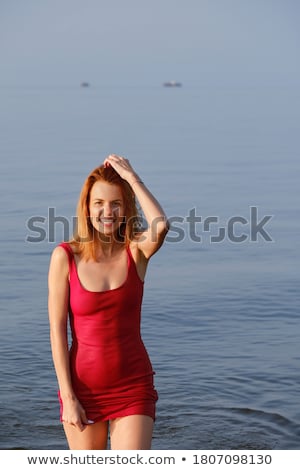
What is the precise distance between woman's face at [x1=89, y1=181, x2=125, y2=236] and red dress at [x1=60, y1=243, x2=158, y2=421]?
204mm

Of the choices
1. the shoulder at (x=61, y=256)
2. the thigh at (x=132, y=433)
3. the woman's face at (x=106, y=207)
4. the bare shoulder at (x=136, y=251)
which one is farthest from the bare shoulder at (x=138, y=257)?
the thigh at (x=132, y=433)

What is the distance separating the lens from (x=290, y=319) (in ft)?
36.1

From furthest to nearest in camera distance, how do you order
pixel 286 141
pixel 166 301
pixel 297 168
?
pixel 286 141
pixel 297 168
pixel 166 301

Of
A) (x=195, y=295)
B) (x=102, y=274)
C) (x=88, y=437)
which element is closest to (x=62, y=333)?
(x=102, y=274)

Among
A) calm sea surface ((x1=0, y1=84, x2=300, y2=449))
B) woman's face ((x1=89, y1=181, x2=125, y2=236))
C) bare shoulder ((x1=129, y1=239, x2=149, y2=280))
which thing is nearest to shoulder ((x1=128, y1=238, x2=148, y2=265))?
bare shoulder ((x1=129, y1=239, x2=149, y2=280))

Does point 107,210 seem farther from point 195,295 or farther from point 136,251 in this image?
point 195,295

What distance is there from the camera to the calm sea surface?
8328 millimetres

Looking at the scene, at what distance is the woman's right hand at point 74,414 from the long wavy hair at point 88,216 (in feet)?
2.08

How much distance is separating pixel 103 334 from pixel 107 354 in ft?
0.29

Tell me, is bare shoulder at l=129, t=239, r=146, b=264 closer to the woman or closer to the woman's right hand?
the woman

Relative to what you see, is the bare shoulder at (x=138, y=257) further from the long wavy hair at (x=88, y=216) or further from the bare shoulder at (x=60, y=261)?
the bare shoulder at (x=60, y=261)
